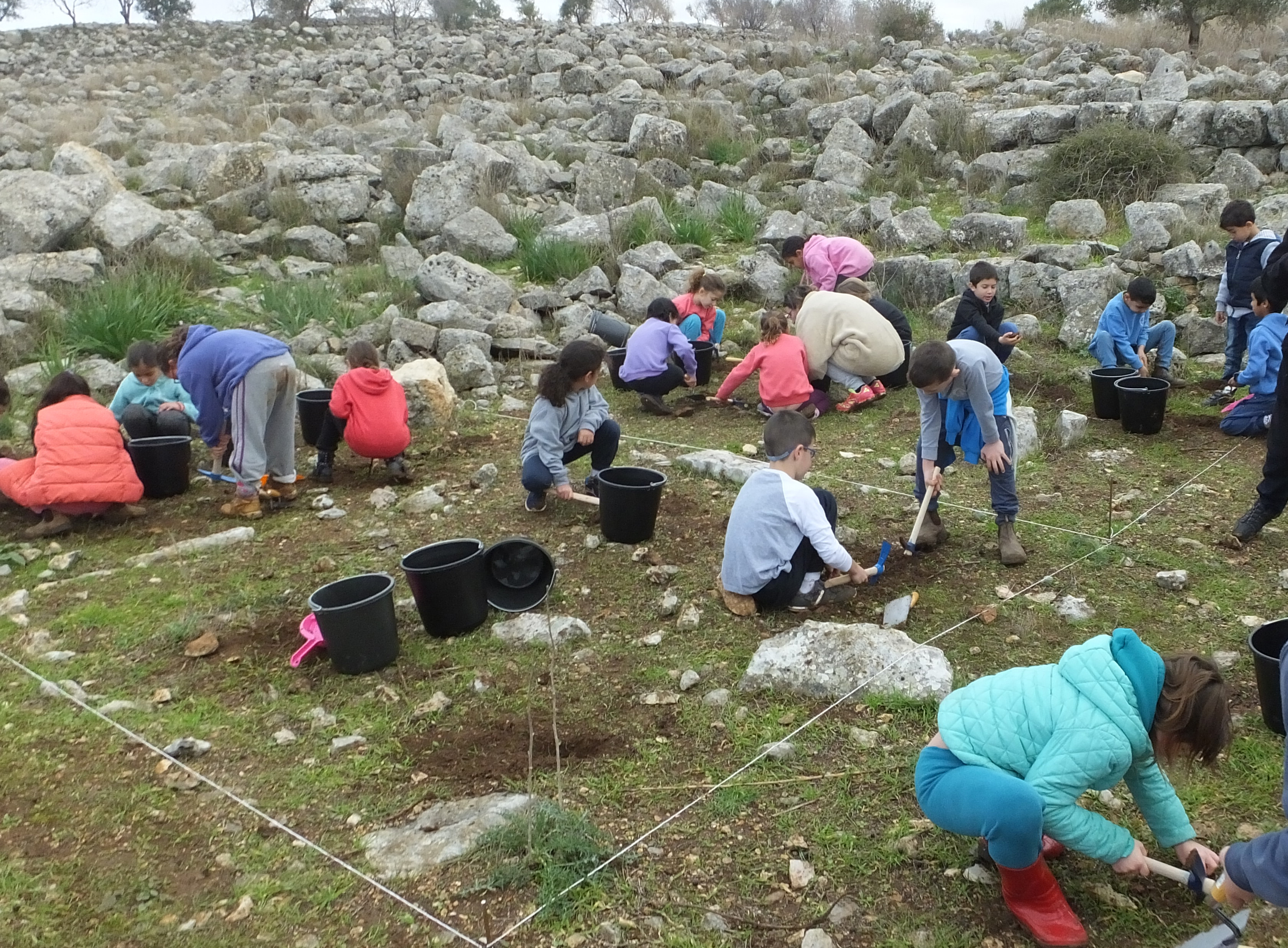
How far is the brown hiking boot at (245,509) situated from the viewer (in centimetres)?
563

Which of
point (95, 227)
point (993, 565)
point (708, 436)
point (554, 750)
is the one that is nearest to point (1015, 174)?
point (708, 436)

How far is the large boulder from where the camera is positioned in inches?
363

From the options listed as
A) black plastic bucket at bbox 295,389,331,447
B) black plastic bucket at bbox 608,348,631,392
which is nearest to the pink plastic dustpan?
black plastic bucket at bbox 295,389,331,447

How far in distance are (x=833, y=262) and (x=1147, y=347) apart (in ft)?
8.34

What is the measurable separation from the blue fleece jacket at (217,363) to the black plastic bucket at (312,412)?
0.98m

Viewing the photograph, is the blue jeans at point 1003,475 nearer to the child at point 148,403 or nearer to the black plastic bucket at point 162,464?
the black plastic bucket at point 162,464

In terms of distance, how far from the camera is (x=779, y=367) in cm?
708

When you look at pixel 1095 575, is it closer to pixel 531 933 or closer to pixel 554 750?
pixel 554 750

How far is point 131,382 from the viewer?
617 cm

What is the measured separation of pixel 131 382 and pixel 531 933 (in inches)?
194

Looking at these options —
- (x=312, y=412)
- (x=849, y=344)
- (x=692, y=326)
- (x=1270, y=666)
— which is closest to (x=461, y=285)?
(x=692, y=326)

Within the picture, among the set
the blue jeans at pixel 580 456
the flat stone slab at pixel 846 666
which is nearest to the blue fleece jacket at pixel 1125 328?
the blue jeans at pixel 580 456

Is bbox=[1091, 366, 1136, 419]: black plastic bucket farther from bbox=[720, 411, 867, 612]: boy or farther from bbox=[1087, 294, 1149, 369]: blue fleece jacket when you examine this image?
bbox=[720, 411, 867, 612]: boy

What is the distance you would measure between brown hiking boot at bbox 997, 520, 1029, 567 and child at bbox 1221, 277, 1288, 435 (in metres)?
2.49
